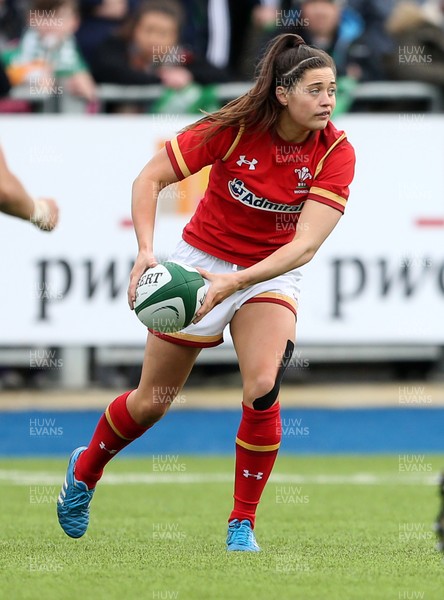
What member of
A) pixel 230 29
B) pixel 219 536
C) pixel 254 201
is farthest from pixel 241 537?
pixel 230 29

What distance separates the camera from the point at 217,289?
18.5ft

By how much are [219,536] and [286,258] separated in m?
1.45

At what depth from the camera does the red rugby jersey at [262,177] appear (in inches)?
235

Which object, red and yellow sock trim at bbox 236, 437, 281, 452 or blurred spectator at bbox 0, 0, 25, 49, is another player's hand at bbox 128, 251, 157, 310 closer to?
red and yellow sock trim at bbox 236, 437, 281, 452

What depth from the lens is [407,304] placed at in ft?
36.1

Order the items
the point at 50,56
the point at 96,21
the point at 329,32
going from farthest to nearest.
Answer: the point at 96,21 → the point at 329,32 → the point at 50,56

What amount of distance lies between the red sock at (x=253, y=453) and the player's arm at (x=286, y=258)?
0.57 m

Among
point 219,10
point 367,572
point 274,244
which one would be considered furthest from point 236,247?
point 219,10

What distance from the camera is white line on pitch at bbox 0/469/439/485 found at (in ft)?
28.7

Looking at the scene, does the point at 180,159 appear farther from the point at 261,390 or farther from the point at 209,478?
the point at 209,478

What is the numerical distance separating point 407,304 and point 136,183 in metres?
5.29

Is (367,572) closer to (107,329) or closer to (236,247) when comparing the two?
(236,247)

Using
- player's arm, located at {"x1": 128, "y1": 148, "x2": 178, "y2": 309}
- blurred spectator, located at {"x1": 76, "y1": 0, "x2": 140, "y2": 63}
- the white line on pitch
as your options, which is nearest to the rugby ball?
player's arm, located at {"x1": 128, "y1": 148, "x2": 178, "y2": 309}

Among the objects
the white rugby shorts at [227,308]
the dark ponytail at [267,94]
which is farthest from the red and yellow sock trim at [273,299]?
the dark ponytail at [267,94]
